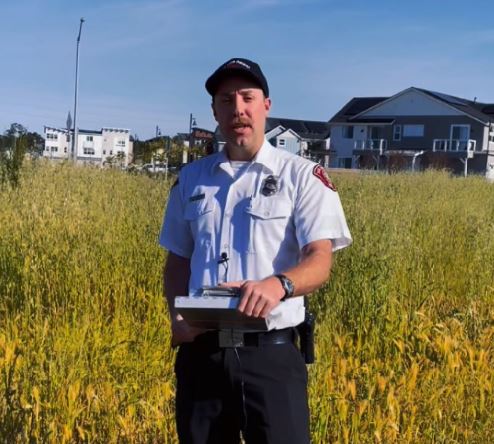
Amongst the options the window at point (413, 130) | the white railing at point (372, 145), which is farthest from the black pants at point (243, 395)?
the window at point (413, 130)

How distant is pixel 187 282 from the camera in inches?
87.2

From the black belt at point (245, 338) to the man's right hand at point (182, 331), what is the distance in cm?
4

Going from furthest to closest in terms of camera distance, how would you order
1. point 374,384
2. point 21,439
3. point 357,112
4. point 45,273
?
point 357,112, point 45,273, point 374,384, point 21,439

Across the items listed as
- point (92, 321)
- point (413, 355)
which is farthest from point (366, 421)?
point (92, 321)

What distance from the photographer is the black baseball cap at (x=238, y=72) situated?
1.98 metres

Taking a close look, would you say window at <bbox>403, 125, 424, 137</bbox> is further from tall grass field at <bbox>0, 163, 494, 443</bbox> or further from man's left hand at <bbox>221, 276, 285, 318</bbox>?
man's left hand at <bbox>221, 276, 285, 318</bbox>

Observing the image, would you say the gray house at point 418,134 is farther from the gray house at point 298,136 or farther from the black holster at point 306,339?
the black holster at point 306,339

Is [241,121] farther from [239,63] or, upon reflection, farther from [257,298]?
[257,298]

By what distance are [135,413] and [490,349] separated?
2.03 m

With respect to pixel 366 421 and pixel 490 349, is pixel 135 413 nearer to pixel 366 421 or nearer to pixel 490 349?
pixel 366 421

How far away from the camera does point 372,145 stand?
51719 mm


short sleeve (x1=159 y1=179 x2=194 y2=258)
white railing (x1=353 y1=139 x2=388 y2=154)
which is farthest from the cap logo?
white railing (x1=353 y1=139 x2=388 y2=154)

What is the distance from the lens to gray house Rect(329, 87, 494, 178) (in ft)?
160

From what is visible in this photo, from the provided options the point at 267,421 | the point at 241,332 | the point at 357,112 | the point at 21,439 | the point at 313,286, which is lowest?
the point at 21,439
